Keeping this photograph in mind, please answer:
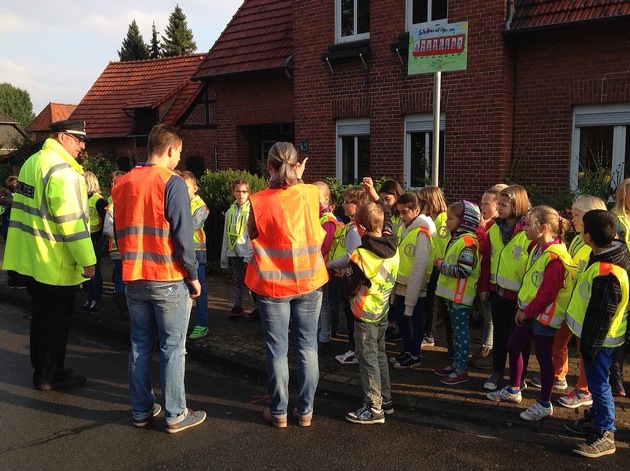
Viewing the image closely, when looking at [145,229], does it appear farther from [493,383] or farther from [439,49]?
[439,49]

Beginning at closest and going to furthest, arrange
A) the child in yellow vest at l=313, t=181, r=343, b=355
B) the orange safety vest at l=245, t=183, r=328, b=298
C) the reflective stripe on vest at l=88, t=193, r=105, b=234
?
the orange safety vest at l=245, t=183, r=328, b=298 < the child in yellow vest at l=313, t=181, r=343, b=355 < the reflective stripe on vest at l=88, t=193, r=105, b=234

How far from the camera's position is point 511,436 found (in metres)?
3.97

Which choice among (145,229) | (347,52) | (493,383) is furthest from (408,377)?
(347,52)

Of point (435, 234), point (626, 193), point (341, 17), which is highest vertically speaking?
point (341, 17)

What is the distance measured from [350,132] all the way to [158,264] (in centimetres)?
856

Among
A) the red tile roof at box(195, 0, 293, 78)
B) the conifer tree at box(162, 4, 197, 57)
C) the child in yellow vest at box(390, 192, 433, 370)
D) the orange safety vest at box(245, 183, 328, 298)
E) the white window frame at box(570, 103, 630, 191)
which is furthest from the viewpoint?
the conifer tree at box(162, 4, 197, 57)

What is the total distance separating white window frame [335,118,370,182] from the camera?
11656mm

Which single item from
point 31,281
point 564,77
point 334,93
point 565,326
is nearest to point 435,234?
point 565,326

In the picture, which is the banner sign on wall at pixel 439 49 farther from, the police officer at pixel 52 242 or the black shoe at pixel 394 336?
the police officer at pixel 52 242

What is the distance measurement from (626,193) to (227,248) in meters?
4.39

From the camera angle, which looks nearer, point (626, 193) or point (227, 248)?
point (626, 193)

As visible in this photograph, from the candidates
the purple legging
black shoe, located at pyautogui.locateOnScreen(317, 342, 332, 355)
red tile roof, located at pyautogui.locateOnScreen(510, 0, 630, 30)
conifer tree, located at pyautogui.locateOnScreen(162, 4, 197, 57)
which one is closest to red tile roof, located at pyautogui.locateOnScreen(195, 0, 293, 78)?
red tile roof, located at pyautogui.locateOnScreen(510, 0, 630, 30)

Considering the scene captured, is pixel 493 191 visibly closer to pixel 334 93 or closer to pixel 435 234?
pixel 435 234

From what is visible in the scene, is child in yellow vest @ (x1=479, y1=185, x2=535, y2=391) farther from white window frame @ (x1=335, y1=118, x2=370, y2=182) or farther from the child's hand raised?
white window frame @ (x1=335, y1=118, x2=370, y2=182)
